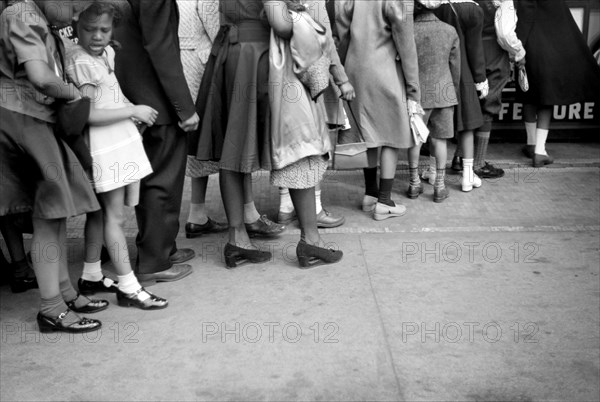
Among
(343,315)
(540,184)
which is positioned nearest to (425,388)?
(343,315)

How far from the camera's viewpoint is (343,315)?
14.2ft

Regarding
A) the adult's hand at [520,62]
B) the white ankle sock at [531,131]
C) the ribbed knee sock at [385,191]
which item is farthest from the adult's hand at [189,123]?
the white ankle sock at [531,131]

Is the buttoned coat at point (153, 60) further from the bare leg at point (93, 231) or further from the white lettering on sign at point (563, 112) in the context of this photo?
the white lettering on sign at point (563, 112)

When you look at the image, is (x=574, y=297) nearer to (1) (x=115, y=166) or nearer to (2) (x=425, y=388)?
(2) (x=425, y=388)

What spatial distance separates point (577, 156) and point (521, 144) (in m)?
0.64

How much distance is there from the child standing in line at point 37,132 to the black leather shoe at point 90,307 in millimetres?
354

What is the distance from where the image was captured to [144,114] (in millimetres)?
4277

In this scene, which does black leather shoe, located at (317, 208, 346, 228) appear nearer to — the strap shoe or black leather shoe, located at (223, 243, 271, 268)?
the strap shoe

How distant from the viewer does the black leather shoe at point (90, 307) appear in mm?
4387

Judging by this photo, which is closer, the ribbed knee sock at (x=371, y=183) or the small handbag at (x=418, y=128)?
the small handbag at (x=418, y=128)

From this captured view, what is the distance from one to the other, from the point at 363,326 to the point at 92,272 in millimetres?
1573

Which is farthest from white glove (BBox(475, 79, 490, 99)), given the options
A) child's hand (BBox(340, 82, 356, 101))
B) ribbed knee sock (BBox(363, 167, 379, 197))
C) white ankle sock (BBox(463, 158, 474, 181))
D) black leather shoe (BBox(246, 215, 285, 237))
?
black leather shoe (BBox(246, 215, 285, 237))

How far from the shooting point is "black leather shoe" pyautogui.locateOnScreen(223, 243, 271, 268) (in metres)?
5.01

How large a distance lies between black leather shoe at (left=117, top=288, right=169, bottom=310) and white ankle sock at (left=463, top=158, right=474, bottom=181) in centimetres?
301
